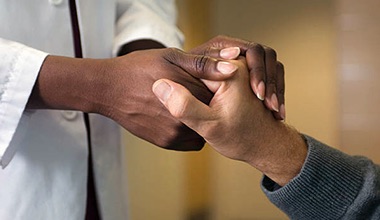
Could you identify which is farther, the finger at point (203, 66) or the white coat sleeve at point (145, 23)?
the white coat sleeve at point (145, 23)

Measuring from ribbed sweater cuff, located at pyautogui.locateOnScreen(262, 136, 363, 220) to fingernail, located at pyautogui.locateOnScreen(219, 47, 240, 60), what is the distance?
0.14m

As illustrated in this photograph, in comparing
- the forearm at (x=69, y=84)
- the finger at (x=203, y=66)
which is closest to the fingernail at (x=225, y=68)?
the finger at (x=203, y=66)

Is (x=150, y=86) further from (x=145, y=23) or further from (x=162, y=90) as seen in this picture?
(x=145, y=23)

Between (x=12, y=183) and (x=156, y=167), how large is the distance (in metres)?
1.12

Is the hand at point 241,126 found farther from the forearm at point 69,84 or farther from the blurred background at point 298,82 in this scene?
the blurred background at point 298,82

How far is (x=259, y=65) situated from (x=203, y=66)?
0.07 m

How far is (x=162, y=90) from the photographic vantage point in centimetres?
49

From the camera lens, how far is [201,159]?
8.48 ft

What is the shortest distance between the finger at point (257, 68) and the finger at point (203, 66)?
1.2 inches

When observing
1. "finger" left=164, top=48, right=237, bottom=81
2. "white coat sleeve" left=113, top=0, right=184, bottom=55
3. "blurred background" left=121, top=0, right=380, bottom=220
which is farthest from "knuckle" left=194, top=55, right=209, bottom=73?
"blurred background" left=121, top=0, right=380, bottom=220

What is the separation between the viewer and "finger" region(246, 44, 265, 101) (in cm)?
54

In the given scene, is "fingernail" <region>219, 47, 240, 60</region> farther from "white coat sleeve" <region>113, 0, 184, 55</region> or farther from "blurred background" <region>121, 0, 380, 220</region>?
"blurred background" <region>121, 0, 380, 220</region>

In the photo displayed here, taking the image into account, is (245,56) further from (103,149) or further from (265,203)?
(265,203)

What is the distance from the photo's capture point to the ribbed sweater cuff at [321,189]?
54 centimetres
